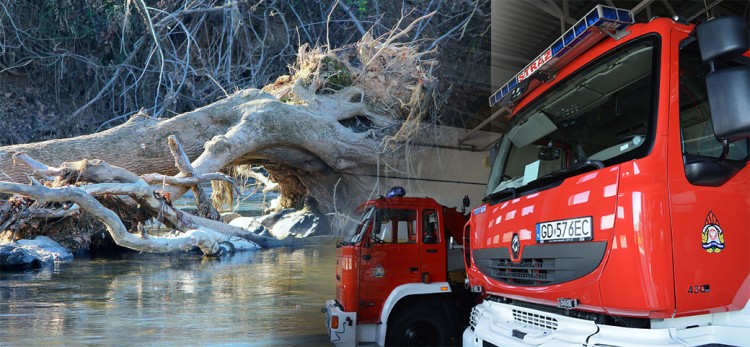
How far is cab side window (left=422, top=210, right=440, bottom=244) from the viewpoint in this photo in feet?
19.8

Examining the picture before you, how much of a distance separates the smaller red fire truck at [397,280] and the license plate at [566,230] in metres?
2.46

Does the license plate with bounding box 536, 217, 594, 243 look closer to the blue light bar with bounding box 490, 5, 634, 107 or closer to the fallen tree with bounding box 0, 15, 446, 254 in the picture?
the blue light bar with bounding box 490, 5, 634, 107

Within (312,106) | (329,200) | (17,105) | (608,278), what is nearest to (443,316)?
(608,278)

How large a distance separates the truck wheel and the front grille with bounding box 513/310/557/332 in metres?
2.11

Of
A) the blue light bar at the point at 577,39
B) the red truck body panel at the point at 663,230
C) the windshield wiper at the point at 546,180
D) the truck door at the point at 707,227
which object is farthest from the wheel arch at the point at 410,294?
the truck door at the point at 707,227

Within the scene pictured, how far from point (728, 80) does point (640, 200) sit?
0.70 meters

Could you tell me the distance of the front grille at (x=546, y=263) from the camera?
308cm

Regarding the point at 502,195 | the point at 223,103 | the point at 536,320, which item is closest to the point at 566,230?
the point at 536,320

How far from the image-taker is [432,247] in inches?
236

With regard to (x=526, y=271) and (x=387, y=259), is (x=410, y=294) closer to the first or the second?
(x=387, y=259)

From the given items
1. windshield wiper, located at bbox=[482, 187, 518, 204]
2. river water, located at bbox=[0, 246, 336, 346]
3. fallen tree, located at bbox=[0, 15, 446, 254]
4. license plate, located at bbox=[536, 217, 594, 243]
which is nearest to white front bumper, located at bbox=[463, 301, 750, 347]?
license plate, located at bbox=[536, 217, 594, 243]

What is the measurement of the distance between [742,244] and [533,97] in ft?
5.96

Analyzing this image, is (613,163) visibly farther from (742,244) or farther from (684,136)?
(742,244)

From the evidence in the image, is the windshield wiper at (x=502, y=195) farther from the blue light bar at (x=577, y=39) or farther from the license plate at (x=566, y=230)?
the blue light bar at (x=577, y=39)
